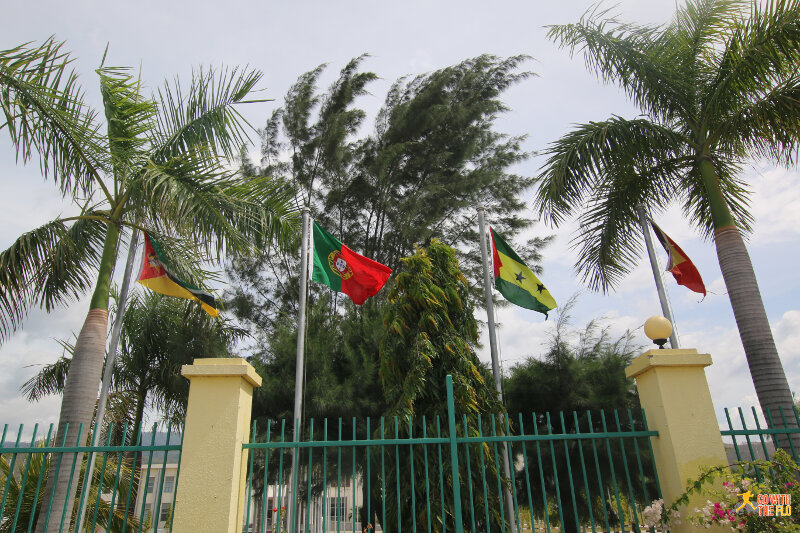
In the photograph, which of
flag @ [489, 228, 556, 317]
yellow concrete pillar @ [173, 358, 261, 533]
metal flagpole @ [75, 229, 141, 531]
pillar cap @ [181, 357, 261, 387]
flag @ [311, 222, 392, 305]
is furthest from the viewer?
flag @ [489, 228, 556, 317]

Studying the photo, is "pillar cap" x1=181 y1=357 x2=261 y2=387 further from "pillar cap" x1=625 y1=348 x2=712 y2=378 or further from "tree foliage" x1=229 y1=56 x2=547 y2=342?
"tree foliage" x1=229 y1=56 x2=547 y2=342

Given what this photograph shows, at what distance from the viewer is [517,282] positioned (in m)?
→ 8.41

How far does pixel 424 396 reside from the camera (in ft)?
23.1

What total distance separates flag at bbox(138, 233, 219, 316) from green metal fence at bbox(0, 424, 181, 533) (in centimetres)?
179

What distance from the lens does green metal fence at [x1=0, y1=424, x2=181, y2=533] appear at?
12.8 feet

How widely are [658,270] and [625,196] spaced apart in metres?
1.33

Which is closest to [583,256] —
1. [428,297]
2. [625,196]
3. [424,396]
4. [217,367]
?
[625,196]

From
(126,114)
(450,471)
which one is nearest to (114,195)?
(126,114)

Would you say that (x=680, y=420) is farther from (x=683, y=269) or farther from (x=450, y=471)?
(x=683, y=269)

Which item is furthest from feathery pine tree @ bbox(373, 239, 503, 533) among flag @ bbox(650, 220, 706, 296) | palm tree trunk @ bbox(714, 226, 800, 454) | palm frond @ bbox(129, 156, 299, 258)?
flag @ bbox(650, 220, 706, 296)

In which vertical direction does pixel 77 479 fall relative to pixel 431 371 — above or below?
below

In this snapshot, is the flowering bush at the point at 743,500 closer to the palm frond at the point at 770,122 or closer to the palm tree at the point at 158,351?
the palm frond at the point at 770,122

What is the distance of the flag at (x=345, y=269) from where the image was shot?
810 centimetres

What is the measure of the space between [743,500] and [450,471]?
3308 millimetres
